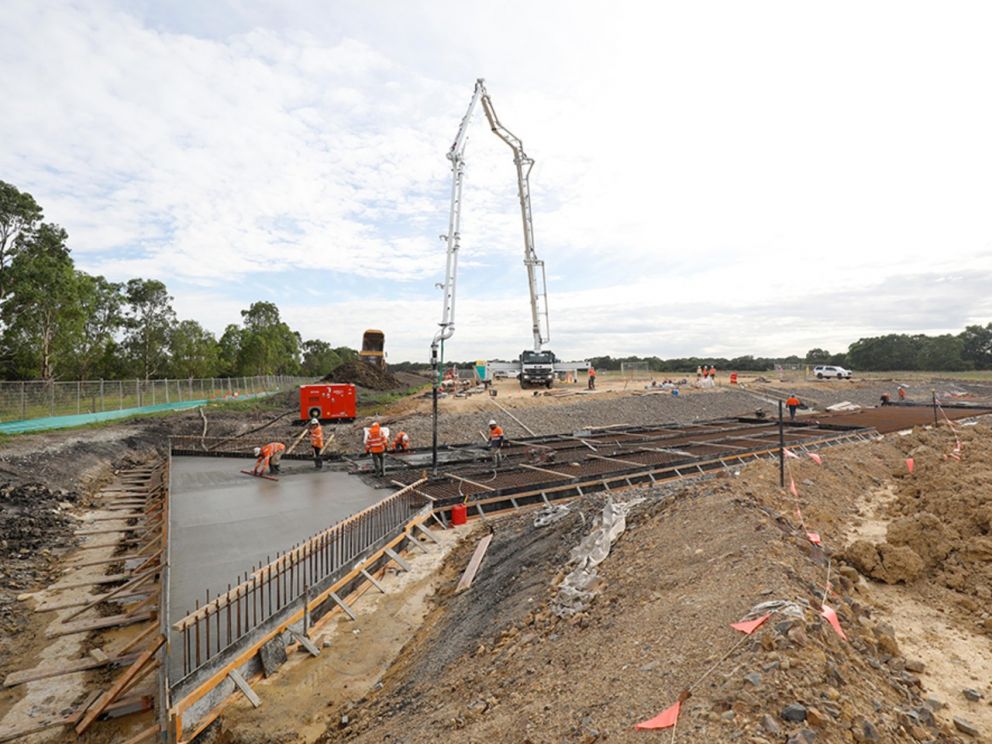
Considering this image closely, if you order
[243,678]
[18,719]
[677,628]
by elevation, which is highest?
[677,628]

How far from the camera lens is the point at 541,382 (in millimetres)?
33719

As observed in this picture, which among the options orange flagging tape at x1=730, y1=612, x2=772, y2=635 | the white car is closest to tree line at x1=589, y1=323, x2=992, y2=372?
the white car

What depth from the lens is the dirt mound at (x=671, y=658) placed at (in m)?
3.21

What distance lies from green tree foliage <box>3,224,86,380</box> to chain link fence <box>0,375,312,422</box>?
10.9 feet

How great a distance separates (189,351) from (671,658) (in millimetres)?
48536

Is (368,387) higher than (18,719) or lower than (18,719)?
higher

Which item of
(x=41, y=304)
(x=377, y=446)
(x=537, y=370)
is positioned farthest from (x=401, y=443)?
(x=41, y=304)

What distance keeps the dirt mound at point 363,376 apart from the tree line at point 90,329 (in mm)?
14021

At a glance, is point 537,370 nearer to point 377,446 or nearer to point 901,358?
point 377,446

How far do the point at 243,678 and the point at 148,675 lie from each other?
56.1 inches

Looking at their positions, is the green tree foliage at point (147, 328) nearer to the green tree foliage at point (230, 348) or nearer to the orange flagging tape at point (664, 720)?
the green tree foliage at point (230, 348)

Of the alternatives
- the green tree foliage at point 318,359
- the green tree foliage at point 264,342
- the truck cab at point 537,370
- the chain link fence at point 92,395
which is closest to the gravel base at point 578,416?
the truck cab at point 537,370

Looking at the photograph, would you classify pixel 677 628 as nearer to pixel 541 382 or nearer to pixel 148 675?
pixel 148 675

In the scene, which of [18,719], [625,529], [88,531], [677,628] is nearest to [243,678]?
[18,719]
